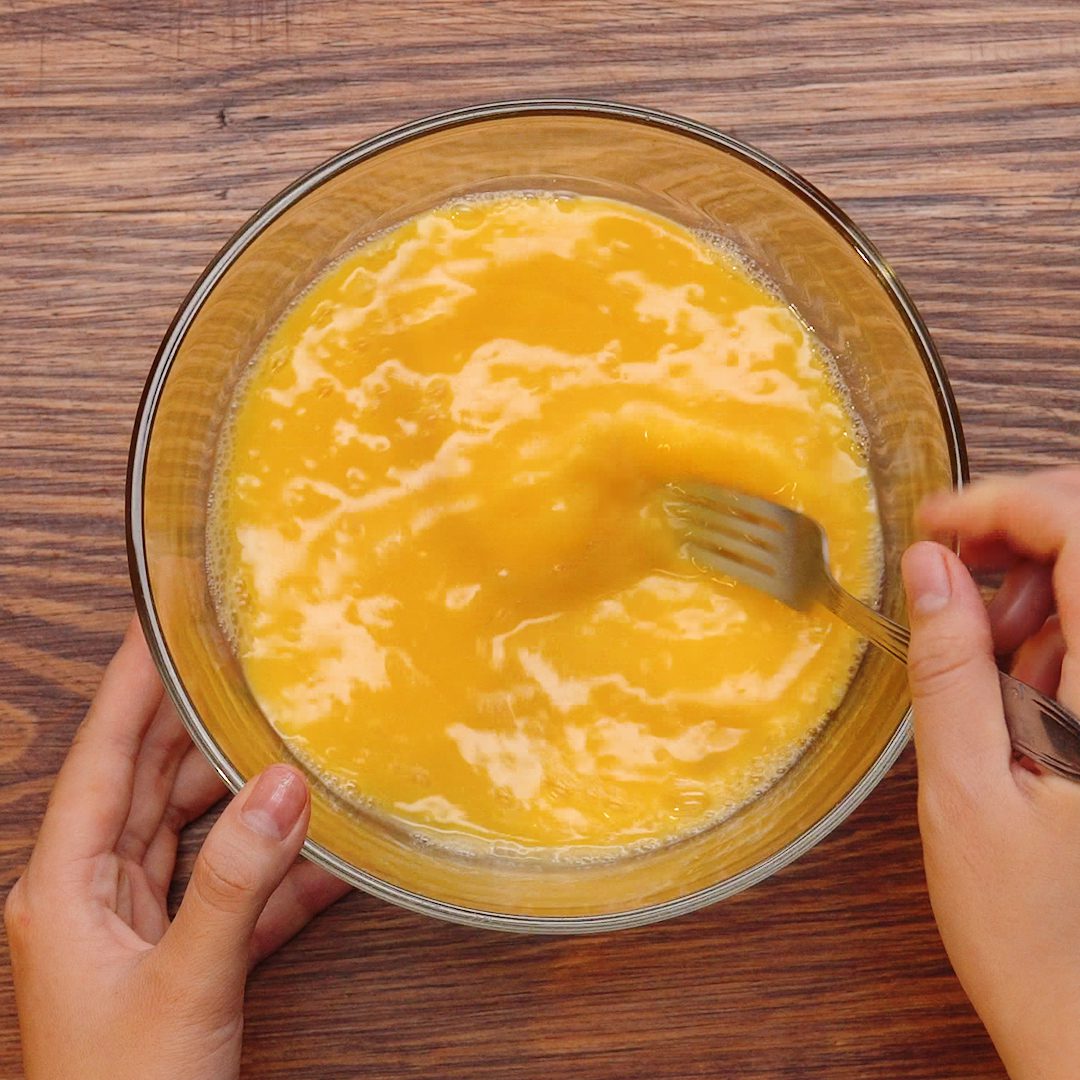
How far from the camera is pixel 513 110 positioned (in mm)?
993

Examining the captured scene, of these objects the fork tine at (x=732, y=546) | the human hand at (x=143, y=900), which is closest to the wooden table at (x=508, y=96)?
Result: the human hand at (x=143, y=900)

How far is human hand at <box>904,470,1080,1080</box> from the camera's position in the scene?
826mm

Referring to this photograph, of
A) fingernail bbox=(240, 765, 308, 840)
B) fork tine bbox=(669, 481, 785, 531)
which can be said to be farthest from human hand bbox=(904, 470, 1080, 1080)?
fingernail bbox=(240, 765, 308, 840)

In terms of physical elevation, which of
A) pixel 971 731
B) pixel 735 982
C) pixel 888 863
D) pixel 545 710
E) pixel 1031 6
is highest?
pixel 1031 6

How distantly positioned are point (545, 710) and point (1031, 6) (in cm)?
90

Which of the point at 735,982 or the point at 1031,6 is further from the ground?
the point at 1031,6

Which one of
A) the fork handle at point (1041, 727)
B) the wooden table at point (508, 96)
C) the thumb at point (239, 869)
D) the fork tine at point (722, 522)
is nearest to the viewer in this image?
the fork handle at point (1041, 727)

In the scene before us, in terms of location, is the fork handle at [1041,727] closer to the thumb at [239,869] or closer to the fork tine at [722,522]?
the fork tine at [722,522]

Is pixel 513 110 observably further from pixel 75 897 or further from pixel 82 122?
pixel 75 897

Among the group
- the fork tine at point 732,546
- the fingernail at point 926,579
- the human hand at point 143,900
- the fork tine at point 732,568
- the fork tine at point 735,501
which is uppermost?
the fingernail at point 926,579

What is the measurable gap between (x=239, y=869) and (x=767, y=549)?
54 centimetres

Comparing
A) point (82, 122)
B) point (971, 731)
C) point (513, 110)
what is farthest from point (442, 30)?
point (971, 731)

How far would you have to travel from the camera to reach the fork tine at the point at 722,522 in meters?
1.01

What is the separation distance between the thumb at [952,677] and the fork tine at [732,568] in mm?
173
